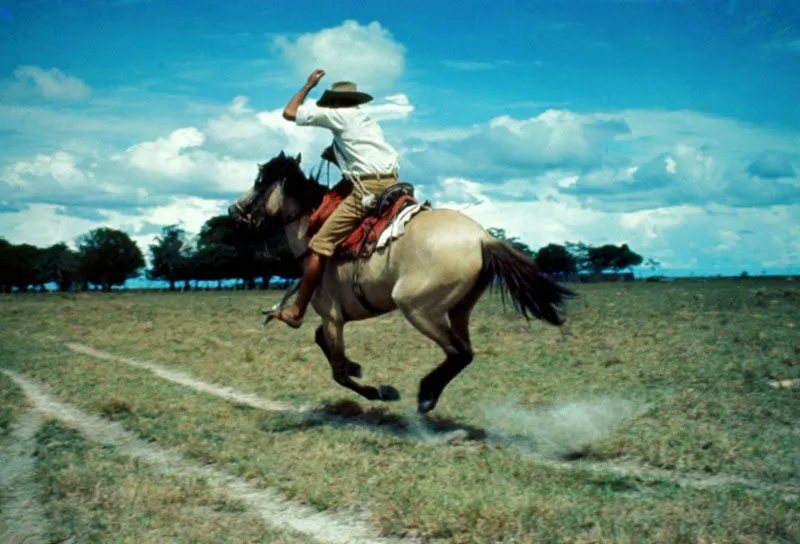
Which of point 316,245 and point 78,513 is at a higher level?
point 316,245

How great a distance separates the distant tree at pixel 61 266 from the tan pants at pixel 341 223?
100 m

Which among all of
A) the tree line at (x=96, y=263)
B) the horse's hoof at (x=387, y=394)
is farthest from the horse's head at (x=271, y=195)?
the tree line at (x=96, y=263)

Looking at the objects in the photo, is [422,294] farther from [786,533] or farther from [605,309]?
[605,309]

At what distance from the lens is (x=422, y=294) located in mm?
6766

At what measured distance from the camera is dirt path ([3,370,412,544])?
459 cm

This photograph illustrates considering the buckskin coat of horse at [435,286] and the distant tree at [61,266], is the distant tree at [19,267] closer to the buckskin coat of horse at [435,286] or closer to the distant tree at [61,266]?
the distant tree at [61,266]

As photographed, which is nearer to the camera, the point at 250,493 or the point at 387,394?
the point at 250,493

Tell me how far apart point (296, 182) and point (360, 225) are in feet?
4.30

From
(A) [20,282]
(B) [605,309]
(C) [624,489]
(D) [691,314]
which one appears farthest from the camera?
(A) [20,282]

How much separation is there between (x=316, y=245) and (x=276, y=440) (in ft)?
7.02

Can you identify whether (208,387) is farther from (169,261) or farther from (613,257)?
(613,257)

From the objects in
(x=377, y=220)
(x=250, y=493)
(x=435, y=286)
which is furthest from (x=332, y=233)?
(x=250, y=493)

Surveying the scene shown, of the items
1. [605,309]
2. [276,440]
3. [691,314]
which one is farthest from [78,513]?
[605,309]

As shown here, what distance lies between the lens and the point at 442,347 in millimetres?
6918
